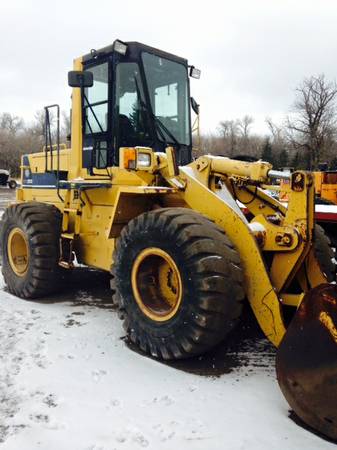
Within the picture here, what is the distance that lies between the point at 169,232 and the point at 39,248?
7.50 feet

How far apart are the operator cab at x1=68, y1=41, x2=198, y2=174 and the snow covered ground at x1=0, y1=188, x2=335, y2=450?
2.05m

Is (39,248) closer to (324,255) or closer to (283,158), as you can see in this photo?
(324,255)

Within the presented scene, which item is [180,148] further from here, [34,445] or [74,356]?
[34,445]

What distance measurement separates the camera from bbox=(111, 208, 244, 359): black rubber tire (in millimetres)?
3422

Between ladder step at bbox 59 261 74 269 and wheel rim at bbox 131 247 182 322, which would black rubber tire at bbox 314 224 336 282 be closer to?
wheel rim at bbox 131 247 182 322

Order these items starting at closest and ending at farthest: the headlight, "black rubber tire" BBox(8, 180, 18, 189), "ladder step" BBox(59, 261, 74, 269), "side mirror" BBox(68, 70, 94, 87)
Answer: the headlight → "side mirror" BBox(68, 70, 94, 87) → "ladder step" BBox(59, 261, 74, 269) → "black rubber tire" BBox(8, 180, 18, 189)

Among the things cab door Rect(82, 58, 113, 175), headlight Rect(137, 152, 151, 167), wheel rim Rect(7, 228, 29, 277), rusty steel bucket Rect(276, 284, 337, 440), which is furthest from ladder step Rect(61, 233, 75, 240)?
rusty steel bucket Rect(276, 284, 337, 440)

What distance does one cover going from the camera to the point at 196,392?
3301 millimetres

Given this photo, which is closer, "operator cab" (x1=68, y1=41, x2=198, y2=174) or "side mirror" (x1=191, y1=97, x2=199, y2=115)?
"operator cab" (x1=68, y1=41, x2=198, y2=174)

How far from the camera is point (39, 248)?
5.42m

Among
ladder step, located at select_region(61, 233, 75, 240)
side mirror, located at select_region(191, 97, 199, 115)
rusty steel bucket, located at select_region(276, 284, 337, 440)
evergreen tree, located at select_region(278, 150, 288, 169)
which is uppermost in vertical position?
evergreen tree, located at select_region(278, 150, 288, 169)

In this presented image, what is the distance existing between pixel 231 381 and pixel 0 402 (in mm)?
1621

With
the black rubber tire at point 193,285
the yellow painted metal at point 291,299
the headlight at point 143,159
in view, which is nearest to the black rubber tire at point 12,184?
the headlight at point 143,159

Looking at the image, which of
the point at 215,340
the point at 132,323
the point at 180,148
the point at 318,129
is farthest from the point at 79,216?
the point at 318,129
